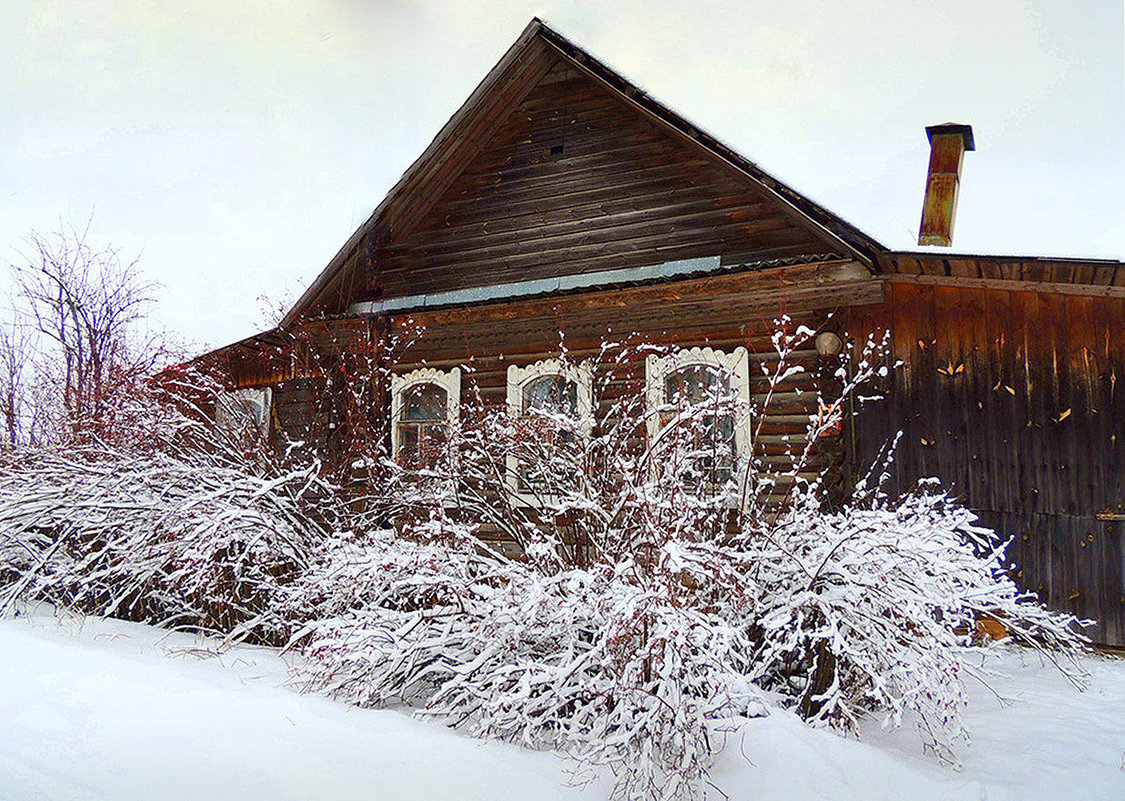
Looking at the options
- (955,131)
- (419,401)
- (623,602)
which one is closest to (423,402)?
(419,401)

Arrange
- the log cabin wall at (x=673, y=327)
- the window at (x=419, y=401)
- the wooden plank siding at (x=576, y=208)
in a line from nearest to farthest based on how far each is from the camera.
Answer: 1. the log cabin wall at (x=673, y=327)
2. the wooden plank siding at (x=576, y=208)
3. the window at (x=419, y=401)

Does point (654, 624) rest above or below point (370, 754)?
above

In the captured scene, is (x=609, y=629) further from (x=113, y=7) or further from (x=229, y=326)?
(x=229, y=326)

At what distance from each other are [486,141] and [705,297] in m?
4.20

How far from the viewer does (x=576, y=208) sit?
10680mm

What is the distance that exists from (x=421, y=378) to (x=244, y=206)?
28057 millimetres

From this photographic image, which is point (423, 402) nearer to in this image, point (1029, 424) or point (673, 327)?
point (673, 327)

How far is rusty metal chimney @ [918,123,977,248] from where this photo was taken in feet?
40.3

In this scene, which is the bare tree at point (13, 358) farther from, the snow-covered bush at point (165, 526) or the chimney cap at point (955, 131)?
the chimney cap at point (955, 131)

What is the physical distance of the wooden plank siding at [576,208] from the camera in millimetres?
9617

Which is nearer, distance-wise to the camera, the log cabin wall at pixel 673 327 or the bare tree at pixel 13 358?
the log cabin wall at pixel 673 327

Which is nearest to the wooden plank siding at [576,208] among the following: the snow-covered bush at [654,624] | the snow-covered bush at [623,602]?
the snow-covered bush at [623,602]

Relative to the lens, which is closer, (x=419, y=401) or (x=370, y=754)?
(x=370, y=754)

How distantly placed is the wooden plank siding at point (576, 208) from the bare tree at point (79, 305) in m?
13.9
